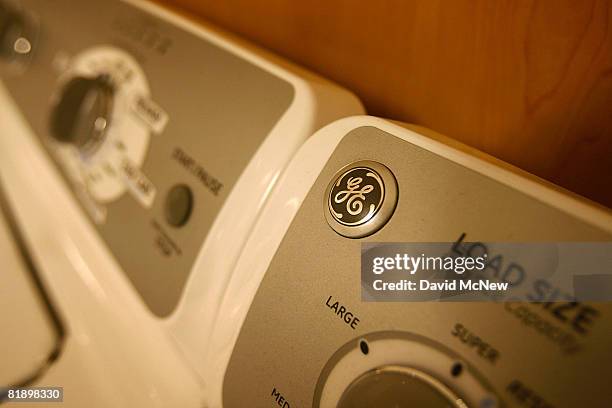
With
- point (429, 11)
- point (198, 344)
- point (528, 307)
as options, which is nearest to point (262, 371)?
point (198, 344)

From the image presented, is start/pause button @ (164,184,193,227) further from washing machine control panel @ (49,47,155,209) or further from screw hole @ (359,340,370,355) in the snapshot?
screw hole @ (359,340,370,355)

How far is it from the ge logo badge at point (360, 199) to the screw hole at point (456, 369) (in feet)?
0.28

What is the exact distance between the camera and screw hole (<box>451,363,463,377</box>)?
9.3 inches

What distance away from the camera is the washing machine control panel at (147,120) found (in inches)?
14.0

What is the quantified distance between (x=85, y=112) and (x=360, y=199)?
302mm

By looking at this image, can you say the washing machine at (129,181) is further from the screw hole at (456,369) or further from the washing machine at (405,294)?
the screw hole at (456,369)

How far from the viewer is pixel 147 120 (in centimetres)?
41

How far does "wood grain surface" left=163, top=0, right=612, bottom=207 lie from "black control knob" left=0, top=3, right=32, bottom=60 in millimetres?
320

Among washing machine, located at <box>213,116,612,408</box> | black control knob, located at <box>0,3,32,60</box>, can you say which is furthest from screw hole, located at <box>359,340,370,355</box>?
black control knob, located at <box>0,3,32,60</box>

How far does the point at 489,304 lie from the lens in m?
0.23

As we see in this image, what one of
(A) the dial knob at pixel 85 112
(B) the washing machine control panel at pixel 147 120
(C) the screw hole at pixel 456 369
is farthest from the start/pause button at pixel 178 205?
(C) the screw hole at pixel 456 369

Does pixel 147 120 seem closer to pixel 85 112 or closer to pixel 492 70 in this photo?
pixel 85 112

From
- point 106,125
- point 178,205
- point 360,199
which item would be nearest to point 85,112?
point 106,125

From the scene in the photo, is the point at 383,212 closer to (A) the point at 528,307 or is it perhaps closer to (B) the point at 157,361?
(A) the point at 528,307
